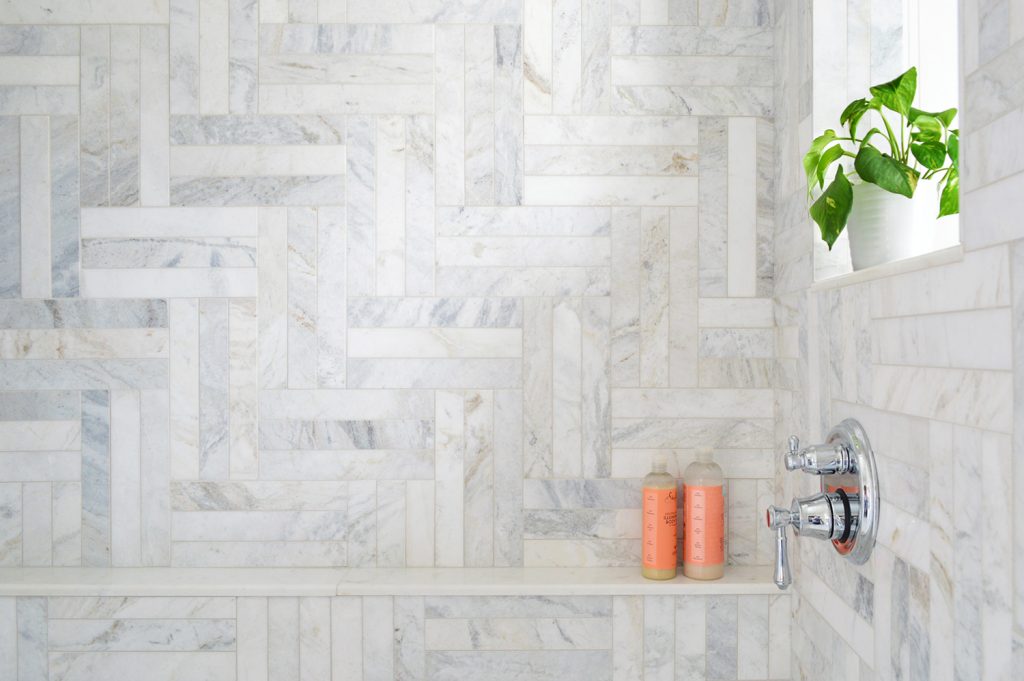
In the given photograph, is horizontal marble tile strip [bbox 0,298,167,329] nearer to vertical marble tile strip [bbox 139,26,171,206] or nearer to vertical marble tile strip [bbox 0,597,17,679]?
vertical marble tile strip [bbox 139,26,171,206]

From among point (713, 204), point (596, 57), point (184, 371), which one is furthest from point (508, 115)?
point (184, 371)

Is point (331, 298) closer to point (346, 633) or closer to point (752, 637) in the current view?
point (346, 633)

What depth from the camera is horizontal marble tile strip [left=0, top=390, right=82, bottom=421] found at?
1481mm

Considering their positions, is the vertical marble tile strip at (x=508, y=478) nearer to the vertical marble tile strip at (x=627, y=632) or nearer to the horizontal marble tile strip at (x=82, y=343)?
the vertical marble tile strip at (x=627, y=632)

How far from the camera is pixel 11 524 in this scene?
1479 mm

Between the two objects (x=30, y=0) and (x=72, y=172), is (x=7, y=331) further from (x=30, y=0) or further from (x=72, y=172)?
(x=30, y=0)

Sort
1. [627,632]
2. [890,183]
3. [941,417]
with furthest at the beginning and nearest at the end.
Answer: [627,632] < [890,183] < [941,417]

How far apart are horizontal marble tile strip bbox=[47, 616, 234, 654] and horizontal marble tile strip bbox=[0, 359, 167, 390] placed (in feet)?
1.41

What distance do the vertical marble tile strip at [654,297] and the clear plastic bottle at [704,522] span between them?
181 millimetres

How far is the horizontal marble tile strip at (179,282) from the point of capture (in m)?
1.48

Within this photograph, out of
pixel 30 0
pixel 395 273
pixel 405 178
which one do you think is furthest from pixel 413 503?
pixel 30 0

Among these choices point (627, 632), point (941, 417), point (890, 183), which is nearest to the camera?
point (941, 417)

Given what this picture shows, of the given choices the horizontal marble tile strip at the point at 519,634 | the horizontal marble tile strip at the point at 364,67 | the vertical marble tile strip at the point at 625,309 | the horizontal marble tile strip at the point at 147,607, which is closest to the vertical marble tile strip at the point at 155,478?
the horizontal marble tile strip at the point at 147,607

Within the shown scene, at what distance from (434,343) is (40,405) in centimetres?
77
